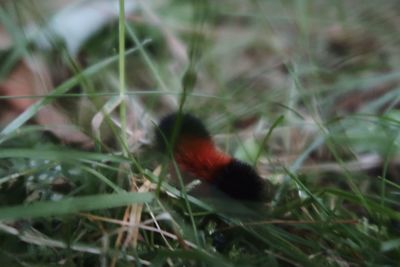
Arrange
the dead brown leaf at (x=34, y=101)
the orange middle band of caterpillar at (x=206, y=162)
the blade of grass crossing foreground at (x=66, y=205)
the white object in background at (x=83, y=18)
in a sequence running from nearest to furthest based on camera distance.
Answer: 1. the blade of grass crossing foreground at (x=66, y=205)
2. the orange middle band of caterpillar at (x=206, y=162)
3. the dead brown leaf at (x=34, y=101)
4. the white object in background at (x=83, y=18)

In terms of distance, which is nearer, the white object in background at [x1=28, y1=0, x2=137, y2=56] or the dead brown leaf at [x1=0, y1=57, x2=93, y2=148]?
the dead brown leaf at [x1=0, y1=57, x2=93, y2=148]

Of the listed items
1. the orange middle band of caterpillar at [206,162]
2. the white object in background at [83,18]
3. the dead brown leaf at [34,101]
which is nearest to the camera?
the orange middle band of caterpillar at [206,162]

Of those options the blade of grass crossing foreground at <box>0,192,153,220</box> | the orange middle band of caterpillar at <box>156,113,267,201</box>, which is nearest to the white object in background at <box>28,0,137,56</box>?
the orange middle band of caterpillar at <box>156,113,267,201</box>

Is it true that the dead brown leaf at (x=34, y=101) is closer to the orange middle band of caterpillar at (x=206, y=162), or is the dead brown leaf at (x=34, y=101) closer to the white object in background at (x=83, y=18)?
the white object in background at (x=83, y=18)

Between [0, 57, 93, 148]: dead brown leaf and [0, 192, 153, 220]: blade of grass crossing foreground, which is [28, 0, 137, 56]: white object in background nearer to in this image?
[0, 57, 93, 148]: dead brown leaf

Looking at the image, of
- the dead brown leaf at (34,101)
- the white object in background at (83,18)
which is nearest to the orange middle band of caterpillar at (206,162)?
the dead brown leaf at (34,101)

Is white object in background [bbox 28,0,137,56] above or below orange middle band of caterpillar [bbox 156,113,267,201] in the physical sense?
below

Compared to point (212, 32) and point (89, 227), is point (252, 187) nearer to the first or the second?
point (89, 227)

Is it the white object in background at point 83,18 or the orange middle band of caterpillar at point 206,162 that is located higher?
the orange middle band of caterpillar at point 206,162

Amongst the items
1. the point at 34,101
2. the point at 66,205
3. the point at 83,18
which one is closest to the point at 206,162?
the point at 66,205

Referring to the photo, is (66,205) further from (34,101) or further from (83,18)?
(83,18)

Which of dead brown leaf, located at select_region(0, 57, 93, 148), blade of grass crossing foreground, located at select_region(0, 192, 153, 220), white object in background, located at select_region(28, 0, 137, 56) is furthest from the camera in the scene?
white object in background, located at select_region(28, 0, 137, 56)
